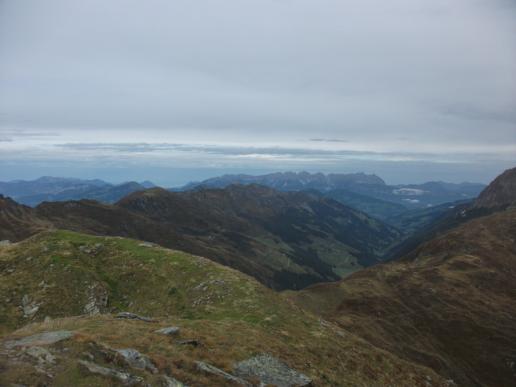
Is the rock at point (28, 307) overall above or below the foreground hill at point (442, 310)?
above

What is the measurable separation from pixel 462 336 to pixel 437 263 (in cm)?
6002

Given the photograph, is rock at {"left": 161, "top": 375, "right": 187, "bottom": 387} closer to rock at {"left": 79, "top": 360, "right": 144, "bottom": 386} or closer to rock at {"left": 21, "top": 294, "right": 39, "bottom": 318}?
rock at {"left": 79, "top": 360, "right": 144, "bottom": 386}

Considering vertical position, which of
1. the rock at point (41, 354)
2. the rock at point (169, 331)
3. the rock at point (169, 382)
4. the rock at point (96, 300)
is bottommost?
the rock at point (96, 300)

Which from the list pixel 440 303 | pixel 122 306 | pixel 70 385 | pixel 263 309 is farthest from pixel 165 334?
pixel 440 303

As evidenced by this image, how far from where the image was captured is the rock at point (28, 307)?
3409 cm

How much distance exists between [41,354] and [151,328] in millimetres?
9063

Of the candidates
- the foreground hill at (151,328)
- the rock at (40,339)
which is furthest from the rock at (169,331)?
the rock at (40,339)

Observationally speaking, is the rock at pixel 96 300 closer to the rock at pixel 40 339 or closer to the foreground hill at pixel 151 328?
the foreground hill at pixel 151 328

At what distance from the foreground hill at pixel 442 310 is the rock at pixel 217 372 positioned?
72.0 metres

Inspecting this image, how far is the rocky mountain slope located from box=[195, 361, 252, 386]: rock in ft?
236

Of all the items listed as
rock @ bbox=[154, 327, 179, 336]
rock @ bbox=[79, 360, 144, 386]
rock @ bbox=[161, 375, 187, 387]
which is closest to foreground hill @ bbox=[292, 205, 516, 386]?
rock @ bbox=[154, 327, 179, 336]

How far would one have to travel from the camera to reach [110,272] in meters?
43.8

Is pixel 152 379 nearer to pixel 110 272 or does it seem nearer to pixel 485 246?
pixel 110 272

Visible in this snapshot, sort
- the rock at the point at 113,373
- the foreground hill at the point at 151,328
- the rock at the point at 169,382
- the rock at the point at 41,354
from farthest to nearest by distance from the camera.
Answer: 1. the foreground hill at the point at 151,328
2. the rock at the point at 169,382
3. the rock at the point at 41,354
4. the rock at the point at 113,373
